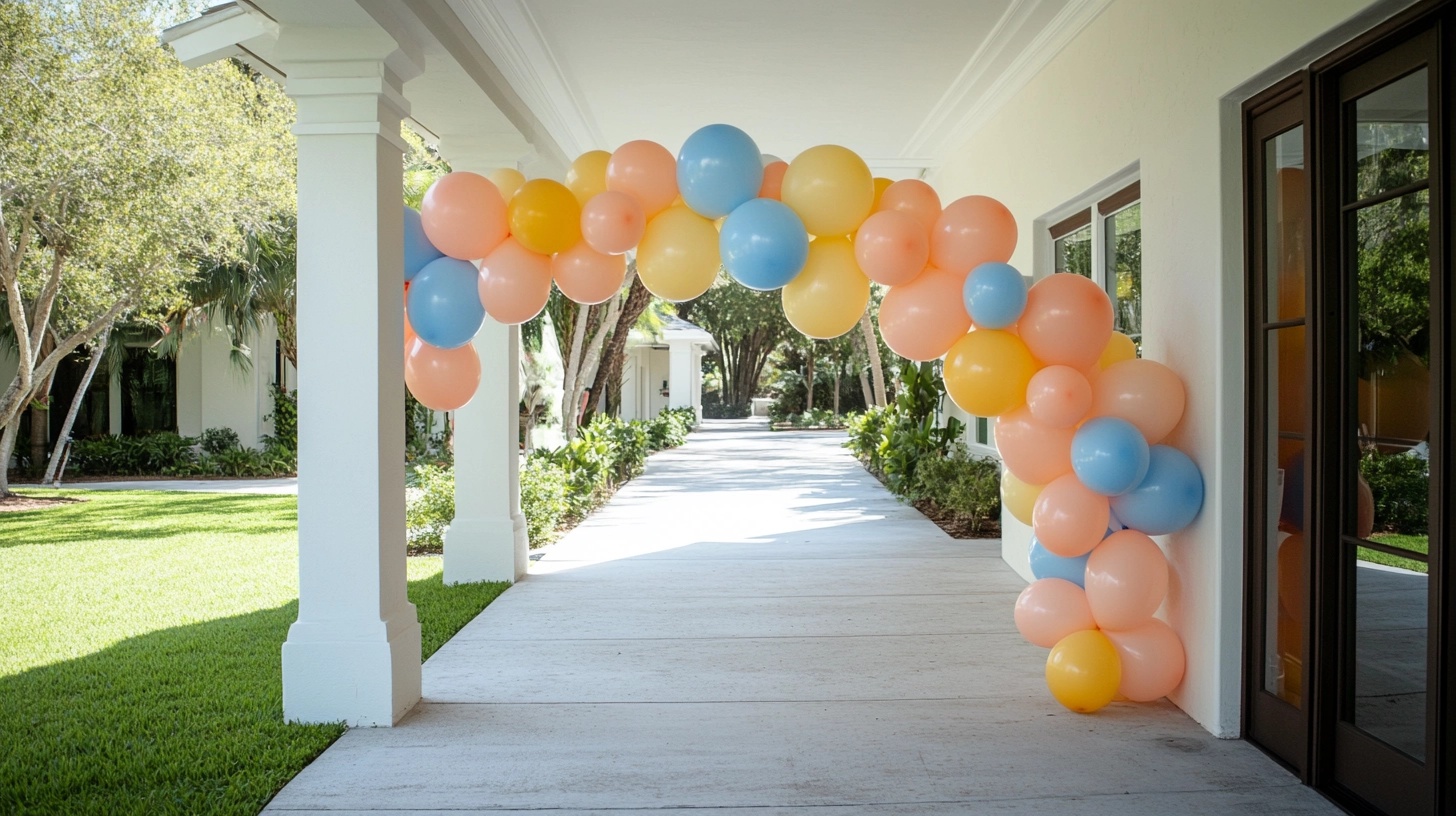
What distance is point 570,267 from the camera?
4.64 m

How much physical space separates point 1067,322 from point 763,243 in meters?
1.33

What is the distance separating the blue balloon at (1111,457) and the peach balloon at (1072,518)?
72mm

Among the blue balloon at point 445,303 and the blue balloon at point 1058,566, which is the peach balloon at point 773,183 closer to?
the blue balloon at point 445,303

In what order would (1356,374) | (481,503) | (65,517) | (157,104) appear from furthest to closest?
(65,517)
(157,104)
(481,503)
(1356,374)

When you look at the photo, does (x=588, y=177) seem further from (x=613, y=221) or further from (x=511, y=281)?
(x=511, y=281)

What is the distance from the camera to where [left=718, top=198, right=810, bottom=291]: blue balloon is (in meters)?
4.17

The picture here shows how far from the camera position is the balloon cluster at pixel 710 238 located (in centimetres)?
425

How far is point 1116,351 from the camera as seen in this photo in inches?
176

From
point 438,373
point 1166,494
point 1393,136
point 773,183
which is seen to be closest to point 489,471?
point 438,373

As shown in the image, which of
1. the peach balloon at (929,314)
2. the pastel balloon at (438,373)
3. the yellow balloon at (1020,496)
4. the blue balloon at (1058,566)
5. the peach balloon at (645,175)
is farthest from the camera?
the pastel balloon at (438,373)

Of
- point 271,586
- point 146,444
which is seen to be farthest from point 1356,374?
point 146,444

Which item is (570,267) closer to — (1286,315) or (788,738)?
(788,738)

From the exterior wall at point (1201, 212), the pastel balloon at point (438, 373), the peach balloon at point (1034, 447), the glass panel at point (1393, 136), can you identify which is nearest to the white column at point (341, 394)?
the pastel balloon at point (438, 373)

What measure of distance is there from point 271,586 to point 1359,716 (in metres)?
7.09
